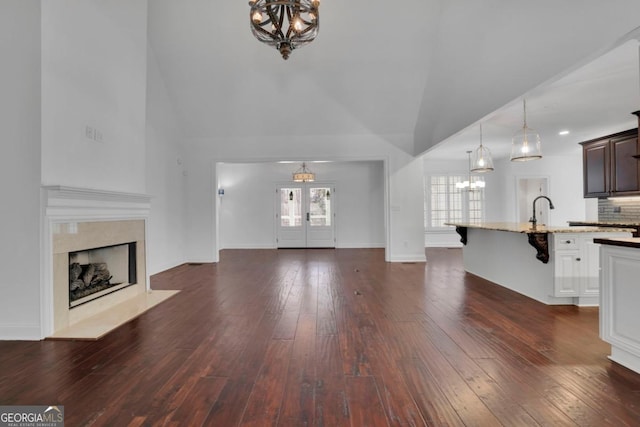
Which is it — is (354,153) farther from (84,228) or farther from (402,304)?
(84,228)

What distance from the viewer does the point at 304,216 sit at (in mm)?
9969

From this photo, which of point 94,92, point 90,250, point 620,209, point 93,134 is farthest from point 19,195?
point 620,209

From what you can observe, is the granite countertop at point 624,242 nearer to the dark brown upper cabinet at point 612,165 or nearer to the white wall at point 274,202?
the dark brown upper cabinet at point 612,165

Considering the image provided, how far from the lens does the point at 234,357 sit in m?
2.41

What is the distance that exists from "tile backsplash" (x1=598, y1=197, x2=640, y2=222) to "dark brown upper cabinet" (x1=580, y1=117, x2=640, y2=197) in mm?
407

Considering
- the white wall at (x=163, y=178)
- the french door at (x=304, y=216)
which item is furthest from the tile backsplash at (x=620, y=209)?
the white wall at (x=163, y=178)

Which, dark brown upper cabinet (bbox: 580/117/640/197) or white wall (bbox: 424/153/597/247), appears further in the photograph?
white wall (bbox: 424/153/597/247)

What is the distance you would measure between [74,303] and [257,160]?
4629 mm

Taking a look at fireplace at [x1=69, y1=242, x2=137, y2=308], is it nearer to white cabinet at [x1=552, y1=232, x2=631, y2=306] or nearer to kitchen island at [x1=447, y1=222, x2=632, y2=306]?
kitchen island at [x1=447, y1=222, x2=632, y2=306]

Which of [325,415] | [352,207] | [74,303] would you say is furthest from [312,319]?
[352,207]

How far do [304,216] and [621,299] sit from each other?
26.9ft

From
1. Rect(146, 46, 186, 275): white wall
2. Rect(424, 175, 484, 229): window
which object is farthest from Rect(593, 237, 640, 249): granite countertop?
Rect(424, 175, 484, 229): window

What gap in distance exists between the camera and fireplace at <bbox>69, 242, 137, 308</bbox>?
3447 mm

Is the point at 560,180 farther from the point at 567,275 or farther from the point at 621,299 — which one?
the point at 621,299
